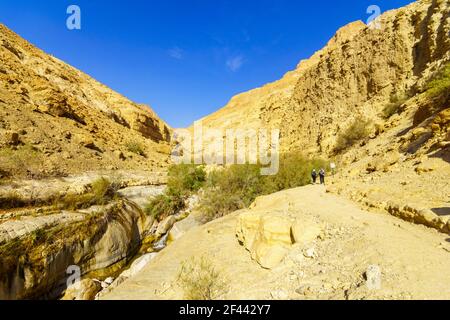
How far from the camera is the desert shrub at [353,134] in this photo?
1611cm

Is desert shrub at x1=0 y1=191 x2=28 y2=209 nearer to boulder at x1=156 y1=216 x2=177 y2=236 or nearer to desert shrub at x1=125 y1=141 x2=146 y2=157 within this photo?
boulder at x1=156 y1=216 x2=177 y2=236

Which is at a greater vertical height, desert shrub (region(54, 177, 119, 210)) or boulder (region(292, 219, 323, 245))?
desert shrub (region(54, 177, 119, 210))

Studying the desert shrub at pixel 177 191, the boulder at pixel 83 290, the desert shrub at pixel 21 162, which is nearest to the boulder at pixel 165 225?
the desert shrub at pixel 177 191

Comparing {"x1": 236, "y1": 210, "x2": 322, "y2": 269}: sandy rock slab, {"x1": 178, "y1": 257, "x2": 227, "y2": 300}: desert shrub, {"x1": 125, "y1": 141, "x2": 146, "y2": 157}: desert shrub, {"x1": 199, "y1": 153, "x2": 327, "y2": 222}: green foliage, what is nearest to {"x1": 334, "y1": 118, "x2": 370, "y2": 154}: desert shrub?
{"x1": 199, "y1": 153, "x2": 327, "y2": 222}: green foliage

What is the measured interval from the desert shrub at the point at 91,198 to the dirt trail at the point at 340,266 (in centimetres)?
555

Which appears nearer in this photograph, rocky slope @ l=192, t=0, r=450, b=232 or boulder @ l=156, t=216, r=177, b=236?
rocky slope @ l=192, t=0, r=450, b=232

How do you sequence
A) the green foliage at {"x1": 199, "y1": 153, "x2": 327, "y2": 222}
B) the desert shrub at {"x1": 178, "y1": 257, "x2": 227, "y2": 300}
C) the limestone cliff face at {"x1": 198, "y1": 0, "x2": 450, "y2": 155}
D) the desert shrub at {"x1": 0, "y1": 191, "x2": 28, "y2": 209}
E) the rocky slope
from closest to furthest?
1. the desert shrub at {"x1": 178, "y1": 257, "x2": 227, "y2": 300}
2. the rocky slope
3. the desert shrub at {"x1": 0, "y1": 191, "x2": 28, "y2": 209}
4. the green foliage at {"x1": 199, "y1": 153, "x2": 327, "y2": 222}
5. the limestone cliff face at {"x1": 198, "y1": 0, "x2": 450, "y2": 155}

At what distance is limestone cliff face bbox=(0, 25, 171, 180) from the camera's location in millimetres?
14594

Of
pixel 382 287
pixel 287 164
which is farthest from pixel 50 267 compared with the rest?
pixel 287 164

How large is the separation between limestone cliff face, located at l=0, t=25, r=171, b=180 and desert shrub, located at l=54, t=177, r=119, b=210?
121 inches

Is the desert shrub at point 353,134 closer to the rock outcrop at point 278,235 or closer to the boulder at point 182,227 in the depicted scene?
the boulder at point 182,227

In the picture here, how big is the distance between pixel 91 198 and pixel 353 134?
584 inches

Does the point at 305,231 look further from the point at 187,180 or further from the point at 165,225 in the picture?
the point at 187,180

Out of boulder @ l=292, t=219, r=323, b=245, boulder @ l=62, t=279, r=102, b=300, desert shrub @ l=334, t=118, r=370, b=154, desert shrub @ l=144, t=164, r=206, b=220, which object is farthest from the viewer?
desert shrub @ l=334, t=118, r=370, b=154
